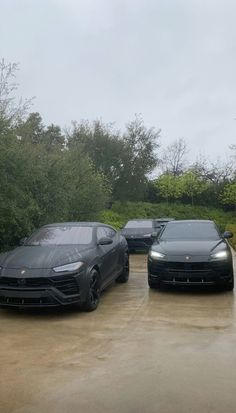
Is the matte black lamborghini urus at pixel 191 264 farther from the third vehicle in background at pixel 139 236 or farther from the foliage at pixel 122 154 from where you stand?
the foliage at pixel 122 154

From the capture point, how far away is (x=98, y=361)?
16.7ft

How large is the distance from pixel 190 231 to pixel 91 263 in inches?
132

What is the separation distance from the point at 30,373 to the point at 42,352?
699 mm

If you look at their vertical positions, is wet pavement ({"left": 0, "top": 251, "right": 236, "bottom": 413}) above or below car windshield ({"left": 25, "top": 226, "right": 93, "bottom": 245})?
below

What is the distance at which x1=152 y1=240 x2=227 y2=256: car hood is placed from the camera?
888 centimetres

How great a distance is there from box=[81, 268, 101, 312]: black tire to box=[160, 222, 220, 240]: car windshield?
2.83 metres

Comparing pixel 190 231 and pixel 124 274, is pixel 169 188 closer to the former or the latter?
pixel 190 231

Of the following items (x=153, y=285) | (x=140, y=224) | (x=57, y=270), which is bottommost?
(x=153, y=285)

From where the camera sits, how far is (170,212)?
39.3 m

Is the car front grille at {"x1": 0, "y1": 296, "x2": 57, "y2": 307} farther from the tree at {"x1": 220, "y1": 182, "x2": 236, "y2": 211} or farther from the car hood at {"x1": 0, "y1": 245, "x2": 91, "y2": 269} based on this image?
the tree at {"x1": 220, "y1": 182, "x2": 236, "y2": 211}

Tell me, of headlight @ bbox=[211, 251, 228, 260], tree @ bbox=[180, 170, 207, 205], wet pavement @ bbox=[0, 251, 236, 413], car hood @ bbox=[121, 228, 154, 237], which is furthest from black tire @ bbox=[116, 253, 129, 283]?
tree @ bbox=[180, 170, 207, 205]

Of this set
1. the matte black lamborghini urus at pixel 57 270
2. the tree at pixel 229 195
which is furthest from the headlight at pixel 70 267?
the tree at pixel 229 195

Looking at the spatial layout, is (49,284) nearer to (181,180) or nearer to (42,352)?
(42,352)

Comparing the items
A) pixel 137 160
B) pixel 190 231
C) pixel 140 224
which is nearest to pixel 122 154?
pixel 137 160
